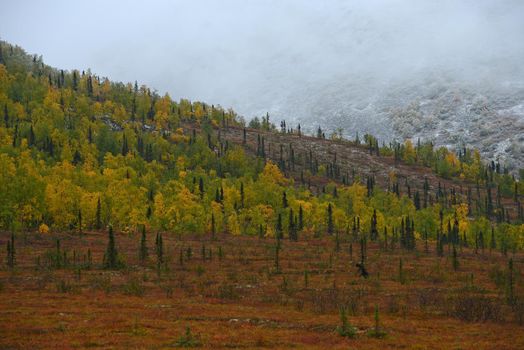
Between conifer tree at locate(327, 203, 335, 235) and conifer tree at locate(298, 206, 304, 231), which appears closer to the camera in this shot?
conifer tree at locate(298, 206, 304, 231)

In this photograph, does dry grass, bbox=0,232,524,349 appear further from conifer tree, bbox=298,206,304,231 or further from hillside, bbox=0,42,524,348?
→ conifer tree, bbox=298,206,304,231

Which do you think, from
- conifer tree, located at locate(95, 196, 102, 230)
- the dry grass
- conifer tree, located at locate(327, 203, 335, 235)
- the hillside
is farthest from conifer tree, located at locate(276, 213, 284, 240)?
conifer tree, located at locate(95, 196, 102, 230)

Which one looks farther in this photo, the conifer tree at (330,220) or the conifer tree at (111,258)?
the conifer tree at (330,220)

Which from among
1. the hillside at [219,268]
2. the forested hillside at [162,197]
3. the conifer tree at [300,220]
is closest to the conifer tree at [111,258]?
the hillside at [219,268]

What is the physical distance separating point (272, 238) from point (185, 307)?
69849mm

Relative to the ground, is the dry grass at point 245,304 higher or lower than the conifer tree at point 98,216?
lower

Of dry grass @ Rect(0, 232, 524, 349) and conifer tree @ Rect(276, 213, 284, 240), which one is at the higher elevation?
conifer tree @ Rect(276, 213, 284, 240)

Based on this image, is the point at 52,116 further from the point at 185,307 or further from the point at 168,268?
the point at 185,307

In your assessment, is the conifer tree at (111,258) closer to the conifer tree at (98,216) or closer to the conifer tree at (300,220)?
the conifer tree at (98,216)

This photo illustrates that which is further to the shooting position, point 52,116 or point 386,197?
point 52,116

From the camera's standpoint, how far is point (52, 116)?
19138 cm

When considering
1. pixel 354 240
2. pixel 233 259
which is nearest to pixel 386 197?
pixel 354 240

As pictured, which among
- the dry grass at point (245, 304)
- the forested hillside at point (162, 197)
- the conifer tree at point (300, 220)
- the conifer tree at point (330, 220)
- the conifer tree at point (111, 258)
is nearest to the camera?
the dry grass at point (245, 304)

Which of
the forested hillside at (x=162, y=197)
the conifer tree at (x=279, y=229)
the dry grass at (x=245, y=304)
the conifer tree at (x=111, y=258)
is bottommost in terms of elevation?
the dry grass at (x=245, y=304)
